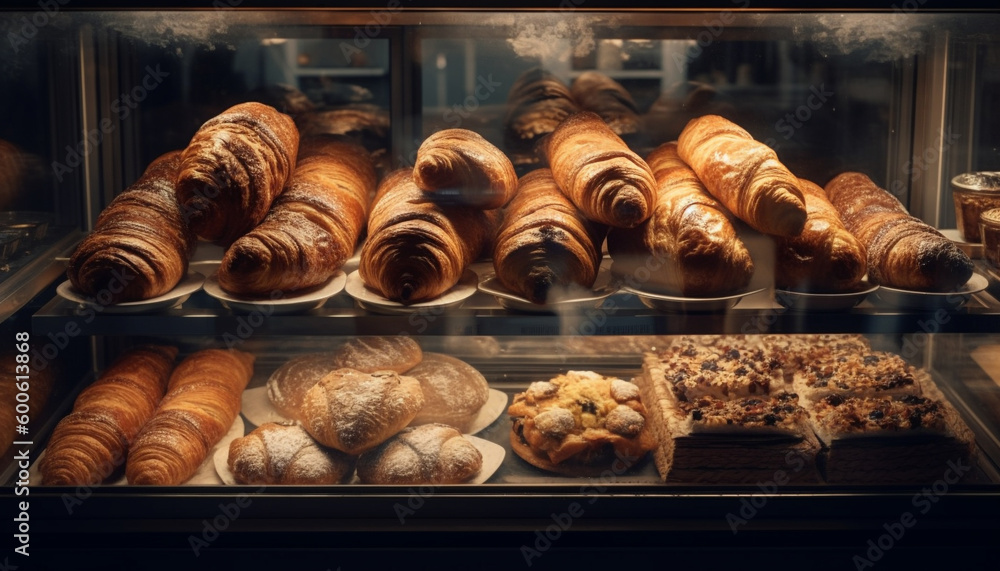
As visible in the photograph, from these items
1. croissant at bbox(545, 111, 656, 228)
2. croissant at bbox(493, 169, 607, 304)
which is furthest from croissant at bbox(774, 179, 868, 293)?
croissant at bbox(493, 169, 607, 304)

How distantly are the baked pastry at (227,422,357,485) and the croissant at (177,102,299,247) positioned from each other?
1.91 ft

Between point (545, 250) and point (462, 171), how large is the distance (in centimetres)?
32

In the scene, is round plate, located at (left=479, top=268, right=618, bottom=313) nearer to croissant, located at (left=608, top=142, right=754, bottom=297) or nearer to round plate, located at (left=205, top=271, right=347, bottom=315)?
croissant, located at (left=608, top=142, right=754, bottom=297)

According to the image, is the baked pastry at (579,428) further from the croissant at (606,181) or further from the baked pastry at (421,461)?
the croissant at (606,181)

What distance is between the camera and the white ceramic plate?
8.23 ft

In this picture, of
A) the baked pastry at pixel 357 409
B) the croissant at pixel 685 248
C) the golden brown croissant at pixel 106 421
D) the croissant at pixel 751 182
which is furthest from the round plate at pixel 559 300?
the golden brown croissant at pixel 106 421

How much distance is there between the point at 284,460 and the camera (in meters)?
2.49

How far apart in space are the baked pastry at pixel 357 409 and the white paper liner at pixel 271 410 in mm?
194

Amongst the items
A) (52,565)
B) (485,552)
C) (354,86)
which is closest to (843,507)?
(485,552)

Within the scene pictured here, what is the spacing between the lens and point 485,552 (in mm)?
2303

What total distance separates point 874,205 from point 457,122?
4.00 ft

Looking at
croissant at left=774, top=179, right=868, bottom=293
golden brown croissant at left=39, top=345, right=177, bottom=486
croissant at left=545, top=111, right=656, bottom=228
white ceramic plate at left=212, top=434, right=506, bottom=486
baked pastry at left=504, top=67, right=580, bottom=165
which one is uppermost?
baked pastry at left=504, top=67, right=580, bottom=165

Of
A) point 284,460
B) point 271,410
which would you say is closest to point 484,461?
point 284,460

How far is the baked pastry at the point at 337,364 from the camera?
2.81 meters
